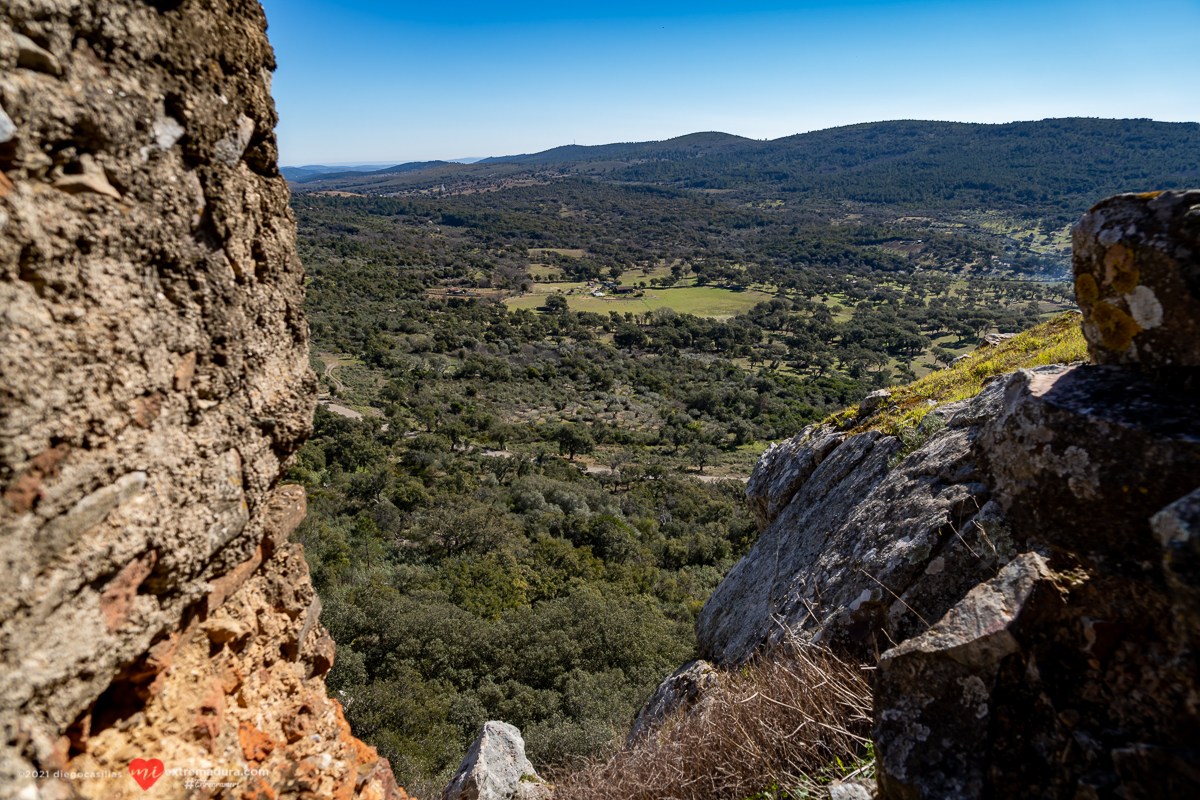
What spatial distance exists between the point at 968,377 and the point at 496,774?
27.6 feet

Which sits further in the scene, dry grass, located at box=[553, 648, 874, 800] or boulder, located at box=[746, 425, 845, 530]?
boulder, located at box=[746, 425, 845, 530]

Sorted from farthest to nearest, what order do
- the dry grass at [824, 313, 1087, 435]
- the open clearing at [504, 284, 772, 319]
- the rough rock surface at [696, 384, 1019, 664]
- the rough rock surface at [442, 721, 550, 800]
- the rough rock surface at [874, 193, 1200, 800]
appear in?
the open clearing at [504, 284, 772, 319]
the rough rock surface at [442, 721, 550, 800]
the dry grass at [824, 313, 1087, 435]
the rough rock surface at [696, 384, 1019, 664]
the rough rock surface at [874, 193, 1200, 800]

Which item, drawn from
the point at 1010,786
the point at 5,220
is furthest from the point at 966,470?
the point at 5,220

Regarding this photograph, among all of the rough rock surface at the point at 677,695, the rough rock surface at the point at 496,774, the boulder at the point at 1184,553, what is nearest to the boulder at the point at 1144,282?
the boulder at the point at 1184,553

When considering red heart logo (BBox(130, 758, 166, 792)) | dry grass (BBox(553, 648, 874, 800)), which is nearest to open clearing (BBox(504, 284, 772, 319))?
dry grass (BBox(553, 648, 874, 800))

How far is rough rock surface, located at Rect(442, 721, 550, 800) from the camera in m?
7.59

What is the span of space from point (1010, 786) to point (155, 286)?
4307 mm

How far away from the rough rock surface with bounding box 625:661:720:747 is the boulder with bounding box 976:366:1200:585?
437 centimetres

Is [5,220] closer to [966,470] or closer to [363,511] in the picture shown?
[966,470]

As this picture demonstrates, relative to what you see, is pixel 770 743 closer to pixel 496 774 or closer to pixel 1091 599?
pixel 1091 599

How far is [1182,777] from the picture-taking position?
200 cm

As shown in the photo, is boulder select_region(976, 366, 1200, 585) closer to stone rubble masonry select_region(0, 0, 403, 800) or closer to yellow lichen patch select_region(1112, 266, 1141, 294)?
yellow lichen patch select_region(1112, 266, 1141, 294)

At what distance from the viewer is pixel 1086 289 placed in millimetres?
2982

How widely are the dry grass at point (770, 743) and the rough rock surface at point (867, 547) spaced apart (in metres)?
0.48
